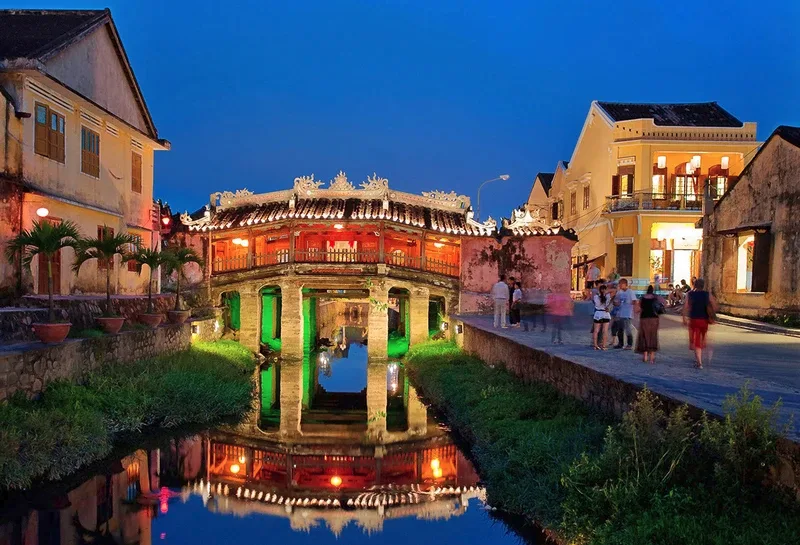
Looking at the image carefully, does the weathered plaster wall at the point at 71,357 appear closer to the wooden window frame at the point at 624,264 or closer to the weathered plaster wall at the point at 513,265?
the weathered plaster wall at the point at 513,265

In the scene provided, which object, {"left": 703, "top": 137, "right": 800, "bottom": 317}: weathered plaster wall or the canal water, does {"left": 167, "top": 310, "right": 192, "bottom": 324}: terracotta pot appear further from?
{"left": 703, "top": 137, "right": 800, "bottom": 317}: weathered plaster wall

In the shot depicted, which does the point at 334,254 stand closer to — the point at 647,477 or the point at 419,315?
the point at 419,315

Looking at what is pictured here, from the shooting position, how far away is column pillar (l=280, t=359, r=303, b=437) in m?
Result: 15.6

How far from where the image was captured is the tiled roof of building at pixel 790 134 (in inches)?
755

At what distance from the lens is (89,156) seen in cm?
1812

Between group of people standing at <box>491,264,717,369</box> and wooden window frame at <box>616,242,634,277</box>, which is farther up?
wooden window frame at <box>616,242,634,277</box>

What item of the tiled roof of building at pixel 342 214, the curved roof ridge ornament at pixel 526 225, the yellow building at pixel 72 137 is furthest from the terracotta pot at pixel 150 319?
the curved roof ridge ornament at pixel 526 225

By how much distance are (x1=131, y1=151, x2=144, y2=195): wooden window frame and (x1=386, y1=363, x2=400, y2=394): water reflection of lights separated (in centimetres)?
1026

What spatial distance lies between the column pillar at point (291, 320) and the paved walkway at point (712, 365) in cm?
912

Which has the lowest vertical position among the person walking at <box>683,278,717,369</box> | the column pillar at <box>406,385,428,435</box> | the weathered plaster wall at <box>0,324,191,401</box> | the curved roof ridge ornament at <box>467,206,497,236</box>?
the column pillar at <box>406,385,428,435</box>

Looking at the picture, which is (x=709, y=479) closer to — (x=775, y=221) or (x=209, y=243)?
(x=775, y=221)

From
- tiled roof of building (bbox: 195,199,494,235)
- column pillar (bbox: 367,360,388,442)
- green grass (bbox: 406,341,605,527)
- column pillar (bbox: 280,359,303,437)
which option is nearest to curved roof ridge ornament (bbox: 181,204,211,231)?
tiled roof of building (bbox: 195,199,494,235)

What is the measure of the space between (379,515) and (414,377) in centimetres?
1151

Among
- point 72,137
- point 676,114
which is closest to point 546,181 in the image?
point 676,114
